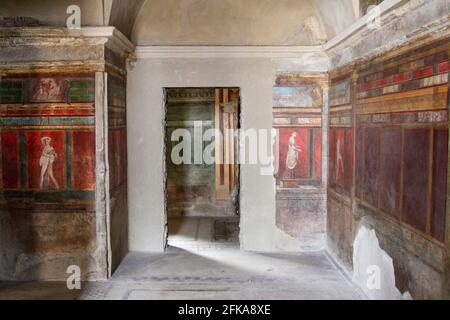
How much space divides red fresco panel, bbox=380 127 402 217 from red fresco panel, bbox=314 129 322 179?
1.93 m

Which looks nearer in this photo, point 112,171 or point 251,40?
point 112,171

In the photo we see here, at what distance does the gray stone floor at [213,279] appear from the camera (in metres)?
4.34

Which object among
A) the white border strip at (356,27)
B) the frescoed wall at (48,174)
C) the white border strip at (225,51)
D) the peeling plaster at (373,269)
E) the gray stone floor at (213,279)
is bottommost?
the gray stone floor at (213,279)

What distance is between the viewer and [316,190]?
19.1 ft

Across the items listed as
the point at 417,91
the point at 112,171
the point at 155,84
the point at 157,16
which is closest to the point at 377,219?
the point at 417,91

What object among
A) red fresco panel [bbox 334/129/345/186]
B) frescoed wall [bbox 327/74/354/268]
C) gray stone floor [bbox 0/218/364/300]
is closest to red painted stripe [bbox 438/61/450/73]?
frescoed wall [bbox 327/74/354/268]

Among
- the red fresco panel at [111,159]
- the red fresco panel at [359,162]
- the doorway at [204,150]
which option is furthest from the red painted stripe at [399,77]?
the doorway at [204,150]

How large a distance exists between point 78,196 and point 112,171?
0.48m

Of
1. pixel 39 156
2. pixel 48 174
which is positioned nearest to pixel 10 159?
pixel 39 156

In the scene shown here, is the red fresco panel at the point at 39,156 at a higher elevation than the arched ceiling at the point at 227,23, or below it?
below

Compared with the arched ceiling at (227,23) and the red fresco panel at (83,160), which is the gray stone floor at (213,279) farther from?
the arched ceiling at (227,23)

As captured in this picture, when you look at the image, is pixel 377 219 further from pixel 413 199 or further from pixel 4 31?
pixel 4 31

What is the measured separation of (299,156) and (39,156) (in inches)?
129

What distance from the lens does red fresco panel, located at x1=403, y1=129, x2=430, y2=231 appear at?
3.07 meters
